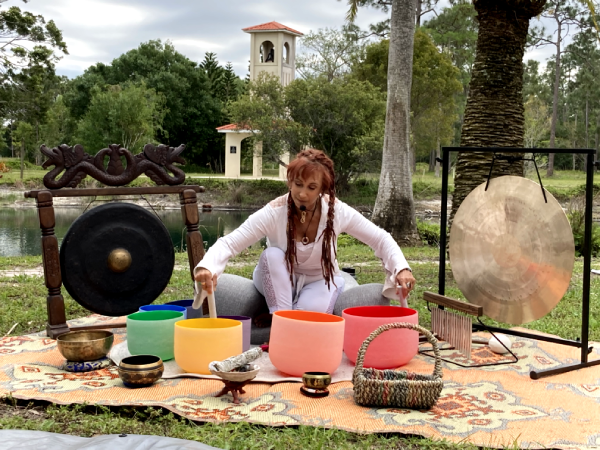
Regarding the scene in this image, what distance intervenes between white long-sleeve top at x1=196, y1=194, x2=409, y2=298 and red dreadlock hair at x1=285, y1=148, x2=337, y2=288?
41mm

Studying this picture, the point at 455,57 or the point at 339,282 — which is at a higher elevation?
the point at 455,57

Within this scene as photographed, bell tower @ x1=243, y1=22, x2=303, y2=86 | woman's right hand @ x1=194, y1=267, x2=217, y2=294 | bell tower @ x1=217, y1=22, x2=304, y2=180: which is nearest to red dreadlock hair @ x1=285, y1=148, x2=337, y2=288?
woman's right hand @ x1=194, y1=267, x2=217, y2=294

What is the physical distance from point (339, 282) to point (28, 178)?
2609cm

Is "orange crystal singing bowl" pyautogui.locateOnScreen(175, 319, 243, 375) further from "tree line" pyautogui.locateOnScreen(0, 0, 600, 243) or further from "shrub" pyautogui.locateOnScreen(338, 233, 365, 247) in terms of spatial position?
"shrub" pyautogui.locateOnScreen(338, 233, 365, 247)

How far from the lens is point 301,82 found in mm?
21703

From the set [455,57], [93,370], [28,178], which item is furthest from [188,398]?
[455,57]

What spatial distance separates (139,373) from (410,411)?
1.21 metres

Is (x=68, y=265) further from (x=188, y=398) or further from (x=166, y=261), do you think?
(x=188, y=398)

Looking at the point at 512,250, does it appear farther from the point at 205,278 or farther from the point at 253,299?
the point at 205,278

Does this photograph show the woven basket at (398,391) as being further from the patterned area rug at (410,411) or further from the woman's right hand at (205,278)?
the woman's right hand at (205,278)

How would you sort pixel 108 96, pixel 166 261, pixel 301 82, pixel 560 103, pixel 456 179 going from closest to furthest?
pixel 166 261 → pixel 456 179 → pixel 301 82 → pixel 108 96 → pixel 560 103

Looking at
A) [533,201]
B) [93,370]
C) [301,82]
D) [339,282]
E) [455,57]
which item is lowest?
[93,370]

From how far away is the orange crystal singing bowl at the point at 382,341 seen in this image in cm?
330

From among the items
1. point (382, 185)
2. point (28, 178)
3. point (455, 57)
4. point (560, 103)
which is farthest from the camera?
point (560, 103)
